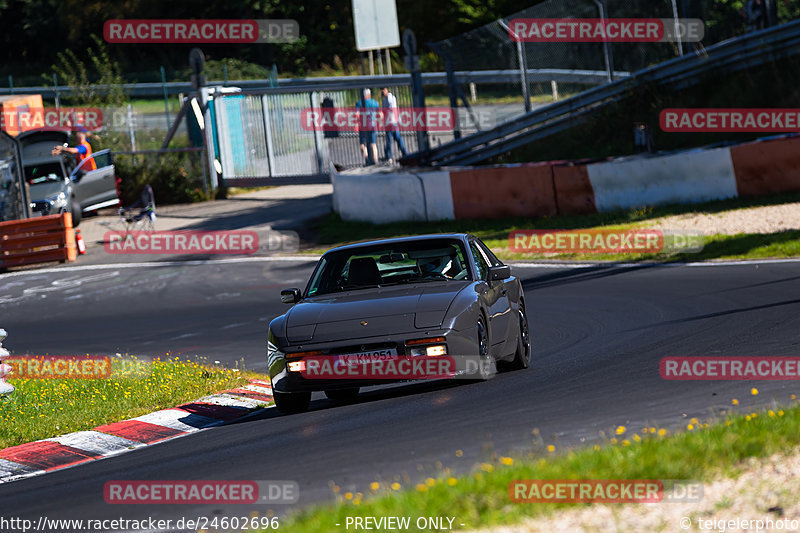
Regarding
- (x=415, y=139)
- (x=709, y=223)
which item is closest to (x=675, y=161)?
(x=709, y=223)

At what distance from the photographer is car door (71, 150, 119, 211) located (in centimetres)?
2873

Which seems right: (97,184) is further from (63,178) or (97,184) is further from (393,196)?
(393,196)

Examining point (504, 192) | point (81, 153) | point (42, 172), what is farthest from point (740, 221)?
point (42, 172)

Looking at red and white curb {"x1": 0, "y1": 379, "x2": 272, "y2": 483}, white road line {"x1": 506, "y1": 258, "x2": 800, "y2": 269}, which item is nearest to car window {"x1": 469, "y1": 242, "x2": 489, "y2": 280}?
red and white curb {"x1": 0, "y1": 379, "x2": 272, "y2": 483}

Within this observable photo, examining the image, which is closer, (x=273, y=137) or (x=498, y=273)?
(x=498, y=273)

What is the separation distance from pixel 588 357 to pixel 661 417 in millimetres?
3316

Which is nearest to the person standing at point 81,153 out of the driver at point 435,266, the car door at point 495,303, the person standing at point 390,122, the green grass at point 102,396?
the person standing at point 390,122

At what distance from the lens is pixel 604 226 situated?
65.7 ft

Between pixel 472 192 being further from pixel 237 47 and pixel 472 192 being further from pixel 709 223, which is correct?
pixel 237 47

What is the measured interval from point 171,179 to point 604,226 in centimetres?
1571

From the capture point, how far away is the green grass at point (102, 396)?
386 inches

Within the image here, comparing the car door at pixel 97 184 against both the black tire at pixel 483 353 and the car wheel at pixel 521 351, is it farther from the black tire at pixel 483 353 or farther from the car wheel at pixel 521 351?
the black tire at pixel 483 353

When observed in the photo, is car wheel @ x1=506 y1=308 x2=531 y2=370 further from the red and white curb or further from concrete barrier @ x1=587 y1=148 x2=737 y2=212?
concrete barrier @ x1=587 y1=148 x2=737 y2=212

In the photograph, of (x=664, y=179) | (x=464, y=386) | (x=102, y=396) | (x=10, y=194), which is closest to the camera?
(x=464, y=386)
